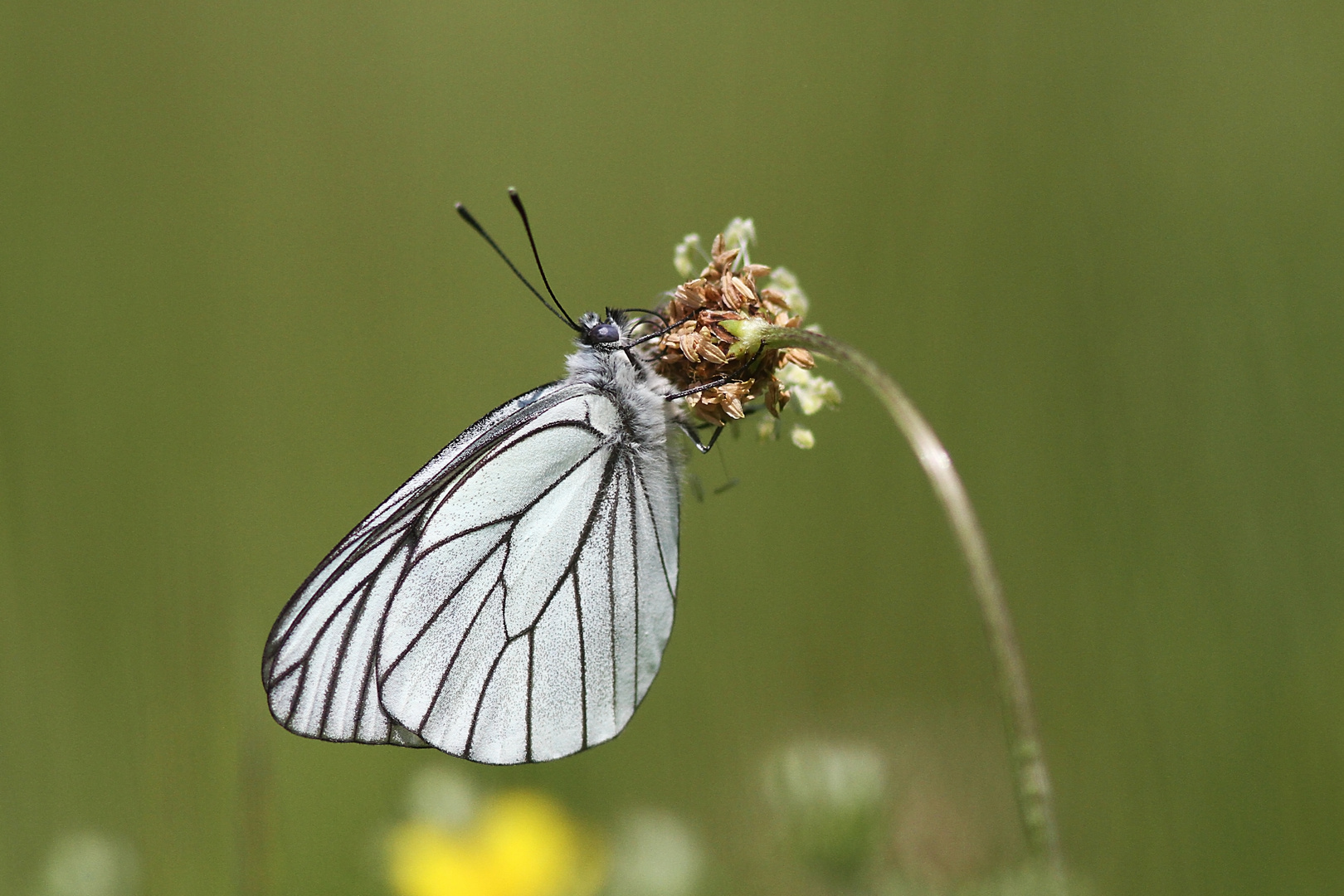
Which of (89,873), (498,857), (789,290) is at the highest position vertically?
(789,290)

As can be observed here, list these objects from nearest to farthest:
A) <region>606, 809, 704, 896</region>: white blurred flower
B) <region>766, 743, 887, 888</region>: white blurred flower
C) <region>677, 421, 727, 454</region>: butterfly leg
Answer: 1. <region>766, 743, 887, 888</region>: white blurred flower
2. <region>606, 809, 704, 896</region>: white blurred flower
3. <region>677, 421, 727, 454</region>: butterfly leg

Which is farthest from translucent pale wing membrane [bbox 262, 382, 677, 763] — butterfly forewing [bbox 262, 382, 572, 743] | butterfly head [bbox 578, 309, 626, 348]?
butterfly head [bbox 578, 309, 626, 348]

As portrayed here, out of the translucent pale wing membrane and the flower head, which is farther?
the translucent pale wing membrane

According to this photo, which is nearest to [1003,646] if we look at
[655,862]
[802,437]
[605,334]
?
[802,437]

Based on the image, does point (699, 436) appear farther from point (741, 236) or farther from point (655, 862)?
point (655, 862)

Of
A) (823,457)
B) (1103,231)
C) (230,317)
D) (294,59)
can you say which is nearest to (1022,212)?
(1103,231)

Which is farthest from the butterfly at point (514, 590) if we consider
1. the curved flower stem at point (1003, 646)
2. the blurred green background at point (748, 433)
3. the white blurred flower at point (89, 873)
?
the curved flower stem at point (1003, 646)

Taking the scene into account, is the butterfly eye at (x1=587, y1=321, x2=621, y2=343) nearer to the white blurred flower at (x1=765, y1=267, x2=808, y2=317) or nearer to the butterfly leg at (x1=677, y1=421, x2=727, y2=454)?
the butterfly leg at (x1=677, y1=421, x2=727, y2=454)

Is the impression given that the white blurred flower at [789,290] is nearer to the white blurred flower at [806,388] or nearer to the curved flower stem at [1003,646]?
the white blurred flower at [806,388]
